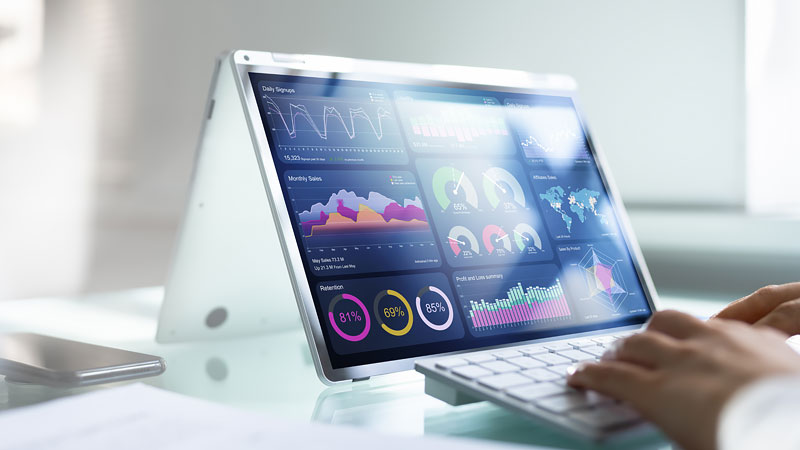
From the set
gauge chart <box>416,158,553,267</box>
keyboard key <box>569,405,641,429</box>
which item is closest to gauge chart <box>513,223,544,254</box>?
gauge chart <box>416,158,553,267</box>

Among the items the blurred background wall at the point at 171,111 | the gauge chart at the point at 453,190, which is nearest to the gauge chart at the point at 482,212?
the gauge chart at the point at 453,190

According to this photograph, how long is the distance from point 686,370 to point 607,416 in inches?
2.3

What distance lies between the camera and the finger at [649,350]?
0.45m

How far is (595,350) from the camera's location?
0.64 metres

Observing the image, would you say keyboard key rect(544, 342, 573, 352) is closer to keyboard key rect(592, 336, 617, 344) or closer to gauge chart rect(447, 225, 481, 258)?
keyboard key rect(592, 336, 617, 344)

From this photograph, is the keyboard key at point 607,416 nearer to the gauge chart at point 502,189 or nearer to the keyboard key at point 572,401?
the keyboard key at point 572,401

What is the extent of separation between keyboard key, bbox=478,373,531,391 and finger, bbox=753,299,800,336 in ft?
0.90

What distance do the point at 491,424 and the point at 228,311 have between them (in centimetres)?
43

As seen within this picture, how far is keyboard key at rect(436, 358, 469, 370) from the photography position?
0.57 meters

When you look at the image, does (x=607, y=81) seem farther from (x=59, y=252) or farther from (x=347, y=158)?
(x=59, y=252)

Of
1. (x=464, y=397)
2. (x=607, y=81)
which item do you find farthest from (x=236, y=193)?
(x=607, y=81)

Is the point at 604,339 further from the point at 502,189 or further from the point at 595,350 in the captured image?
the point at 502,189

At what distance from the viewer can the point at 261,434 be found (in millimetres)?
394

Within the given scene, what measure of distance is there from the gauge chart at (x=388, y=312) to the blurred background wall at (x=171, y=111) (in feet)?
2.61
